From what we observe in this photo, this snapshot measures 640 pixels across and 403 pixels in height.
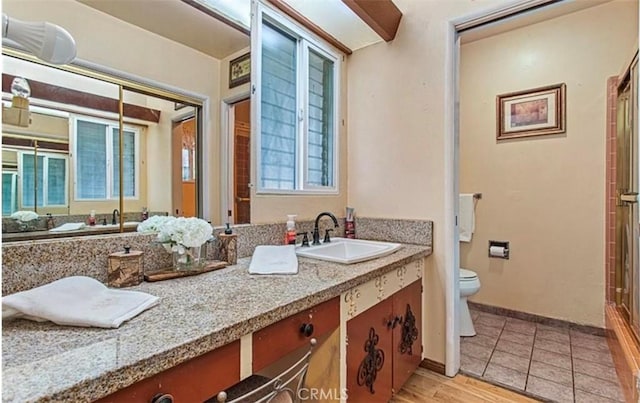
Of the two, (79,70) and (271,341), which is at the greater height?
(79,70)

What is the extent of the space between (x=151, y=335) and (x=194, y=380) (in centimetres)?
14

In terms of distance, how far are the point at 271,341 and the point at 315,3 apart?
67.2 inches

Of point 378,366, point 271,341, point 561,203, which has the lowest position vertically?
point 378,366

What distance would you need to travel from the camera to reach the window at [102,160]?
1.10 meters

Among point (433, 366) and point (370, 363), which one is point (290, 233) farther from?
point (433, 366)

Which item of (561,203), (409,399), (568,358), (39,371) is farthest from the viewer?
(561,203)

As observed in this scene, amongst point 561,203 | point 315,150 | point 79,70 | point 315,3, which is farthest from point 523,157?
point 79,70

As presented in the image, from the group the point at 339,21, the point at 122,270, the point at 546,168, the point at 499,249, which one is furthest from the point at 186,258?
the point at 546,168

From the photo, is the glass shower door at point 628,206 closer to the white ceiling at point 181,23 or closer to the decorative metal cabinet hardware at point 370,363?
the decorative metal cabinet hardware at point 370,363

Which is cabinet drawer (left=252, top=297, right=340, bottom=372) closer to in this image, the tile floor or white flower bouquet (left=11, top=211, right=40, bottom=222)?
white flower bouquet (left=11, top=211, right=40, bottom=222)

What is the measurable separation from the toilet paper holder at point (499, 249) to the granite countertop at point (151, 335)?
2.17 m

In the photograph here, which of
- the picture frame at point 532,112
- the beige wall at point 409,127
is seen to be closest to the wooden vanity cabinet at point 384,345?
the beige wall at point 409,127

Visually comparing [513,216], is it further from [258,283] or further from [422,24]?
[258,283]

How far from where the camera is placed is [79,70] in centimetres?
110
